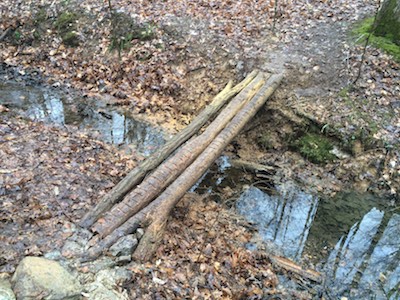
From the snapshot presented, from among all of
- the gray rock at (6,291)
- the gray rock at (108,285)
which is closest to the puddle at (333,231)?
the gray rock at (108,285)

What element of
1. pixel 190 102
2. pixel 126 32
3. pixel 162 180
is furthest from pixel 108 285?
pixel 126 32

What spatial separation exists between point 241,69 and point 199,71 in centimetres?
115

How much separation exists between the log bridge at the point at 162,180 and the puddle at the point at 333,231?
104 cm

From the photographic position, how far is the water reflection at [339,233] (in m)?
5.88

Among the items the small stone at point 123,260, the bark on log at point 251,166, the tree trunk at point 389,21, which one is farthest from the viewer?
the tree trunk at point 389,21

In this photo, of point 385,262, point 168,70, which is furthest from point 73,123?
point 385,262

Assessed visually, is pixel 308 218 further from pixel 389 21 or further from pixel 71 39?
pixel 71 39

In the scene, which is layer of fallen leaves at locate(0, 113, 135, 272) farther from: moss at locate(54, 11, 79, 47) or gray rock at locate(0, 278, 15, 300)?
moss at locate(54, 11, 79, 47)

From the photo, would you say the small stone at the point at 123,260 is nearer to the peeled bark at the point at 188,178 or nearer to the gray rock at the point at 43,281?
the peeled bark at the point at 188,178

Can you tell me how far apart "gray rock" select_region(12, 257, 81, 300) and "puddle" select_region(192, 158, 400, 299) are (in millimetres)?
3227

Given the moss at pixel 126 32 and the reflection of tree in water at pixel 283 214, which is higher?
the moss at pixel 126 32

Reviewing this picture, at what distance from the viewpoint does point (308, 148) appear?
27.4ft

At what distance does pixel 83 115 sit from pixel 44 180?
3684 millimetres

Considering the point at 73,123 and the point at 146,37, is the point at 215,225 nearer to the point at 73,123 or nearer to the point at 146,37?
the point at 73,123
